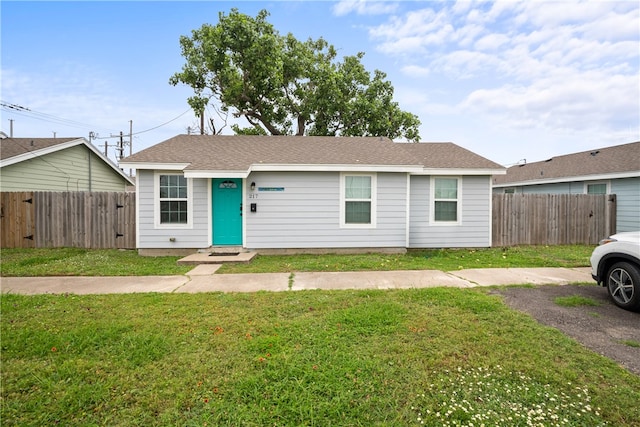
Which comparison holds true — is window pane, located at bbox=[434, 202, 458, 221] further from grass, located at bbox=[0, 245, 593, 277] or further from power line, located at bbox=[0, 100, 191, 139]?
power line, located at bbox=[0, 100, 191, 139]

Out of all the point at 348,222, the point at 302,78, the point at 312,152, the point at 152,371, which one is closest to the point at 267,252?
the point at 348,222

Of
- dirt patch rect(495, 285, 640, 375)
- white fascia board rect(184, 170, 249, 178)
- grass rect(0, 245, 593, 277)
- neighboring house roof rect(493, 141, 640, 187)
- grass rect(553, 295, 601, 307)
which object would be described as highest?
neighboring house roof rect(493, 141, 640, 187)

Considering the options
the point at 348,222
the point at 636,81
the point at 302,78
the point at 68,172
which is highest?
the point at 302,78

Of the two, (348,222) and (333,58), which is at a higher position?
(333,58)

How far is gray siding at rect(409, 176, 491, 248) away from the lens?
30.3ft

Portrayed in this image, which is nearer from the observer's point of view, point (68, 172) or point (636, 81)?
point (636, 81)

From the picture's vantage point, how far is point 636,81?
36.2 ft

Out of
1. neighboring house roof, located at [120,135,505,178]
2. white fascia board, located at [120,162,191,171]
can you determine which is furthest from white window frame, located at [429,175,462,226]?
white fascia board, located at [120,162,191,171]

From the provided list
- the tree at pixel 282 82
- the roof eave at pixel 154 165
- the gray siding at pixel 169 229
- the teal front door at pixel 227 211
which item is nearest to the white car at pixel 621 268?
the teal front door at pixel 227 211

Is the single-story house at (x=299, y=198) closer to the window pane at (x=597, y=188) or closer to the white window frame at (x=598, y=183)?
the white window frame at (x=598, y=183)

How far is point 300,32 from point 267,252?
14.9 m

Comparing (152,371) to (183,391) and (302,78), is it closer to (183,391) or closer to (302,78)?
(183,391)

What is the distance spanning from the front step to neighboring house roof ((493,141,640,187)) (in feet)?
48.9

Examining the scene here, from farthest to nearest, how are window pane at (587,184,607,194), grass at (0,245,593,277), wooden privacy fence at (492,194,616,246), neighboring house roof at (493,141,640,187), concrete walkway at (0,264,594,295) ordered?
window pane at (587,184,607,194), neighboring house roof at (493,141,640,187), wooden privacy fence at (492,194,616,246), grass at (0,245,593,277), concrete walkway at (0,264,594,295)
